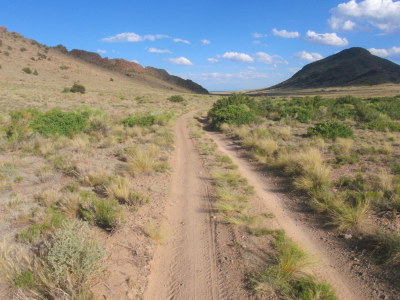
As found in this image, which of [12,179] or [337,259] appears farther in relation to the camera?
[12,179]

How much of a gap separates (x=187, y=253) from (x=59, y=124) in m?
11.8

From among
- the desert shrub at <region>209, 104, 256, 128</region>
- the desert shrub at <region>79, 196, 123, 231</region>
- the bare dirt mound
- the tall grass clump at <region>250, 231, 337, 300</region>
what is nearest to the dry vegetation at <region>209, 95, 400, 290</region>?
the desert shrub at <region>209, 104, 256, 128</region>

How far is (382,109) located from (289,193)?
20.2 metres

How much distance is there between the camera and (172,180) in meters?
7.95

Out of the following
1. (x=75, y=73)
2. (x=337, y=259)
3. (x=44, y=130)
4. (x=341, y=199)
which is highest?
(x=75, y=73)

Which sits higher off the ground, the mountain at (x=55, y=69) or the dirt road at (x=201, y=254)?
the mountain at (x=55, y=69)

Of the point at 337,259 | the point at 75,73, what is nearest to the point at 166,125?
the point at 337,259

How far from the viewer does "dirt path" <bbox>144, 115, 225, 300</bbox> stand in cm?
377

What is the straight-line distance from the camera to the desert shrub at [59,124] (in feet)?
42.4

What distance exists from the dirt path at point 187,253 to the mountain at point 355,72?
106437 millimetres

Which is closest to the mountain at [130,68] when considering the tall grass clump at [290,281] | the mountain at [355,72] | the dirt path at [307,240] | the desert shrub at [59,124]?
the mountain at [355,72]

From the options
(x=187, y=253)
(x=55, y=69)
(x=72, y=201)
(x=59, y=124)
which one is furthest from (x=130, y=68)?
(x=187, y=253)

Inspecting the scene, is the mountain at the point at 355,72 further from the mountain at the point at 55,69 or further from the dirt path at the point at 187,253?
the dirt path at the point at 187,253

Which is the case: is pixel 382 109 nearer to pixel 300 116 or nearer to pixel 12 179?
pixel 300 116
